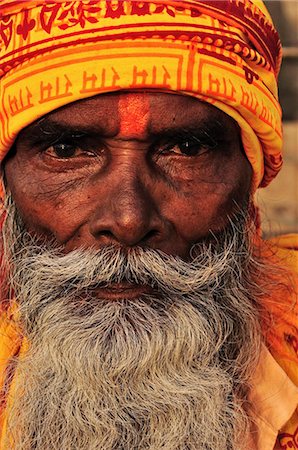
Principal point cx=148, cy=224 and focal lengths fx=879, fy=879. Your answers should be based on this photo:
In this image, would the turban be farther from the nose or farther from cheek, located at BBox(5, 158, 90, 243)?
the nose

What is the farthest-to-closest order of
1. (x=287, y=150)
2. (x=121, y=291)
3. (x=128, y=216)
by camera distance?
(x=287, y=150) < (x=121, y=291) < (x=128, y=216)

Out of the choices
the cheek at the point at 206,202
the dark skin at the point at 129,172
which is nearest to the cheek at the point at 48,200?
the dark skin at the point at 129,172

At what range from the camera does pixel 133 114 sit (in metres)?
2.22

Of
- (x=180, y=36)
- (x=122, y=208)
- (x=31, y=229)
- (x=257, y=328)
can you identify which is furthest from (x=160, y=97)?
(x=257, y=328)

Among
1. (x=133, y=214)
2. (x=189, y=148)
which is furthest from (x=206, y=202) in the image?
(x=133, y=214)

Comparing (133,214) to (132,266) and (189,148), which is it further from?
(189,148)

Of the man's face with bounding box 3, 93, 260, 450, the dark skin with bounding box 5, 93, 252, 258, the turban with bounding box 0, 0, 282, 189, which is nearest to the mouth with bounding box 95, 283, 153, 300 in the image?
the man's face with bounding box 3, 93, 260, 450

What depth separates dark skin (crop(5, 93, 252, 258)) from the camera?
219 cm

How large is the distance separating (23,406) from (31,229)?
494 millimetres

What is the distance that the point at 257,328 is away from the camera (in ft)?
8.41

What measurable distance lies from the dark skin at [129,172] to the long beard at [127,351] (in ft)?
0.21

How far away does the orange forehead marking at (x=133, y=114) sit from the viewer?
222 cm

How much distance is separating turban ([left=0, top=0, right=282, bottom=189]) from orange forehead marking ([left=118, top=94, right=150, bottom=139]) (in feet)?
0.12

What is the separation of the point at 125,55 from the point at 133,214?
41cm
